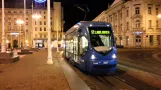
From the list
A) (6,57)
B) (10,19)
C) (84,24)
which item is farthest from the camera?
(10,19)

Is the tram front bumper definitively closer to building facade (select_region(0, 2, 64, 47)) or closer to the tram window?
the tram window

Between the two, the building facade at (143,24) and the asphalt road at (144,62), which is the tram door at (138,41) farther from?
the asphalt road at (144,62)

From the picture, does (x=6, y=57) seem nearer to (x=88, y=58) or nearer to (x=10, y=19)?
(x=88, y=58)

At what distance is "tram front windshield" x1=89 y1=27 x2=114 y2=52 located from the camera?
57.4ft

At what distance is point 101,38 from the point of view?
17797 mm

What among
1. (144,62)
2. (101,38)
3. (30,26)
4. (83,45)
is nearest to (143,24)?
(144,62)

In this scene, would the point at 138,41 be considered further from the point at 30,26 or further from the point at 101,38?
the point at 101,38

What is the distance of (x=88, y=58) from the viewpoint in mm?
17453

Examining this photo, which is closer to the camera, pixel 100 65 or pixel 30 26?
pixel 100 65

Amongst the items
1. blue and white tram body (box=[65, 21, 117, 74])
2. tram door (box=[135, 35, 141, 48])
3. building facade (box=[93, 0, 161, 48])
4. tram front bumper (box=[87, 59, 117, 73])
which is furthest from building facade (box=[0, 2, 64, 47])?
tram front bumper (box=[87, 59, 117, 73])

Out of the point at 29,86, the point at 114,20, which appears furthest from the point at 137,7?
the point at 29,86

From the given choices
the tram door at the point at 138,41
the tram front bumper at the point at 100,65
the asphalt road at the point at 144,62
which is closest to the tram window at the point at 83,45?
the tram front bumper at the point at 100,65

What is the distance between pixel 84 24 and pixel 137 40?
63.5m

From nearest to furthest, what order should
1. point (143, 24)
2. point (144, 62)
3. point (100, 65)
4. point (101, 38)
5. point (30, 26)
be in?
point (100, 65) < point (101, 38) < point (144, 62) < point (143, 24) < point (30, 26)
